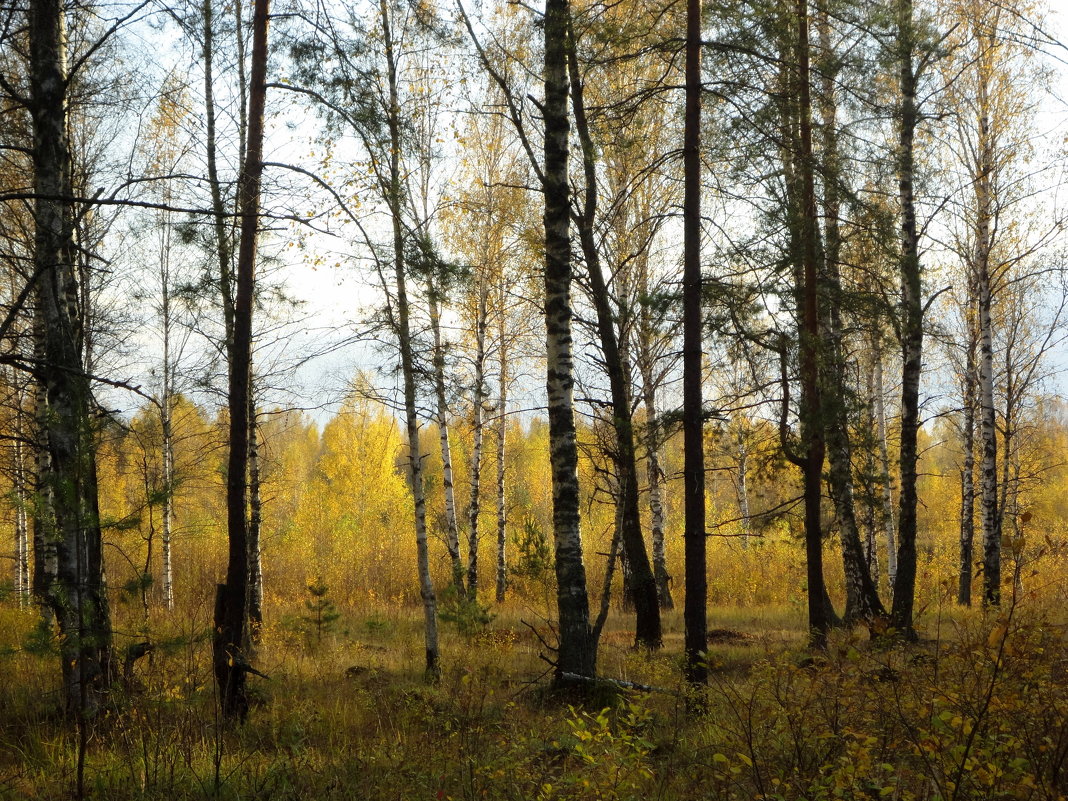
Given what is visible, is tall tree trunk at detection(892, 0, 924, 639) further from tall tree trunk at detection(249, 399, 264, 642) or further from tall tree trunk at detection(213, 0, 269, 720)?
tall tree trunk at detection(249, 399, 264, 642)

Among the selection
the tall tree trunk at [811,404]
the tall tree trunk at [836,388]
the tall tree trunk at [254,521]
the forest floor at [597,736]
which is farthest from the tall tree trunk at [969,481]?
the tall tree trunk at [254,521]


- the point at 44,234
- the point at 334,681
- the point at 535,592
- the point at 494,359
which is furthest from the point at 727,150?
the point at 535,592

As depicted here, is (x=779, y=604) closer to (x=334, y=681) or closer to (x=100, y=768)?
(x=334, y=681)

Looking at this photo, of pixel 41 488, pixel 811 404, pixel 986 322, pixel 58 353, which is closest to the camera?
pixel 58 353

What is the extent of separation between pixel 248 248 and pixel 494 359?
8.99m

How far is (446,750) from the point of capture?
475 cm

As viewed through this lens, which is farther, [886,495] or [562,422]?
[886,495]

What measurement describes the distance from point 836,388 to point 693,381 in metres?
2.87

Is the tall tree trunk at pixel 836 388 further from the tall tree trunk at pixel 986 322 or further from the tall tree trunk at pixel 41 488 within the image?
the tall tree trunk at pixel 41 488

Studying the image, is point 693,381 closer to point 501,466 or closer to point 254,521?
point 254,521

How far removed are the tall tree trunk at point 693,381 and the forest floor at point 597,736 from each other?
0.66 m

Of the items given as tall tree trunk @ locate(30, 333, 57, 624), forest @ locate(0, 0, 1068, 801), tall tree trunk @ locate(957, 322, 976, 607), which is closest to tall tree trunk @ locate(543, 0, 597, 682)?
forest @ locate(0, 0, 1068, 801)

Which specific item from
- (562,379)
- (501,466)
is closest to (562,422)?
(562,379)

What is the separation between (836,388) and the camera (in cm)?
885
